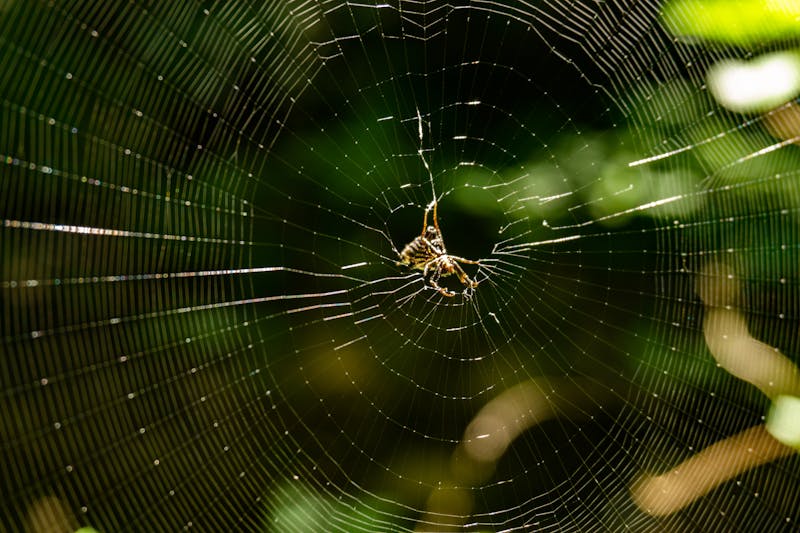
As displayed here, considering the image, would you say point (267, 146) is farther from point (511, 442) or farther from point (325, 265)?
point (511, 442)

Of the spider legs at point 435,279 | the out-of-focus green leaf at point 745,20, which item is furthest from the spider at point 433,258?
the out-of-focus green leaf at point 745,20

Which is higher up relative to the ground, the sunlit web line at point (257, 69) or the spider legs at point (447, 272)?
the sunlit web line at point (257, 69)

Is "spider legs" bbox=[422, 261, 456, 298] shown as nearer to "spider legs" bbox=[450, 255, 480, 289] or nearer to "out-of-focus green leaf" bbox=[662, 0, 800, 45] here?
"spider legs" bbox=[450, 255, 480, 289]

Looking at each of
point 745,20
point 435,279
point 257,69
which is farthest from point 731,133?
point 257,69

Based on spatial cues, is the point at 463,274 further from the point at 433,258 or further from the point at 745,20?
the point at 745,20

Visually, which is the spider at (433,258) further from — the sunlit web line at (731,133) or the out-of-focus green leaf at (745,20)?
the out-of-focus green leaf at (745,20)

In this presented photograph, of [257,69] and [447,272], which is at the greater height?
[257,69]

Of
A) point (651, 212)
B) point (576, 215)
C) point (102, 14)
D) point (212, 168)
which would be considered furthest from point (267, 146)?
point (651, 212)
